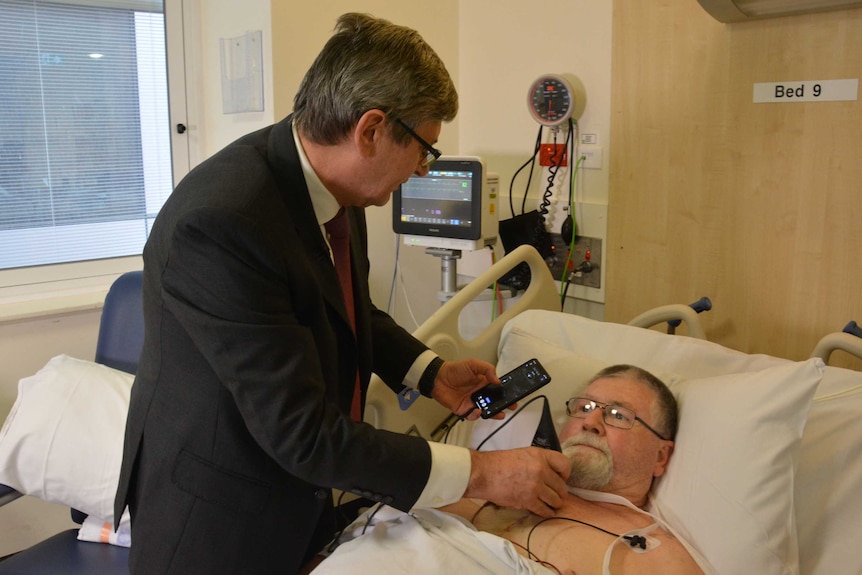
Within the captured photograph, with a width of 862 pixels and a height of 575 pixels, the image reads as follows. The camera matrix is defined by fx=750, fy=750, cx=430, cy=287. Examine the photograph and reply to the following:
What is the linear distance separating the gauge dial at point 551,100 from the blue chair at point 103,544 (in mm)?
1466

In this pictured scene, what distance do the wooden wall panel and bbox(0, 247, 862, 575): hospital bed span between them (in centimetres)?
35

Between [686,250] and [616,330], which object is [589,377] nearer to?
[616,330]

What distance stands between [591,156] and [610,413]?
120cm

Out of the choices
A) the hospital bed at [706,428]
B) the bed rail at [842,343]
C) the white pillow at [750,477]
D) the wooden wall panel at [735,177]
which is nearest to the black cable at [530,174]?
the wooden wall panel at [735,177]

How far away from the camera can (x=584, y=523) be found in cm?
157

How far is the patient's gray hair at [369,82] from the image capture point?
1201mm

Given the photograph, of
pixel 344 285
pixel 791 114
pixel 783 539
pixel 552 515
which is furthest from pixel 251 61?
pixel 783 539

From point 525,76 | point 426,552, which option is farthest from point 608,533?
point 525,76

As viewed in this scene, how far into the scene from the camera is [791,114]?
212 centimetres

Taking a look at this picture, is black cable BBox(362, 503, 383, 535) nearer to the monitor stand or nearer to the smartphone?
the smartphone

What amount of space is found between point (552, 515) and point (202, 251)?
890mm

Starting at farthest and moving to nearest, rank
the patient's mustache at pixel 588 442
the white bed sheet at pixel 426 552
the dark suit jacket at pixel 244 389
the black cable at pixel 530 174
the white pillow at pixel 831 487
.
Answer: the black cable at pixel 530 174 < the patient's mustache at pixel 588 442 < the white pillow at pixel 831 487 < the white bed sheet at pixel 426 552 < the dark suit jacket at pixel 244 389

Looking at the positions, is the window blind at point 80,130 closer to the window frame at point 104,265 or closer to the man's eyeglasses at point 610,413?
the window frame at point 104,265

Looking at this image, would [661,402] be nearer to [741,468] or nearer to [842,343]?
[741,468]
